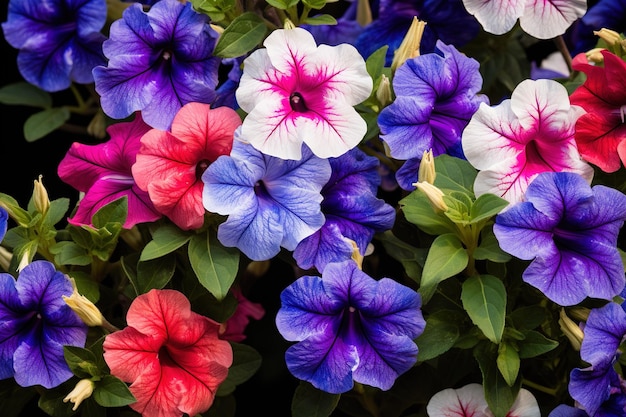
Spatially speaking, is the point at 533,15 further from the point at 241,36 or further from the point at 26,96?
the point at 26,96

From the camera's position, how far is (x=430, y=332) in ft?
2.81

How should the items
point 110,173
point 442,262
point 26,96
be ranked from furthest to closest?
point 26,96
point 110,173
point 442,262

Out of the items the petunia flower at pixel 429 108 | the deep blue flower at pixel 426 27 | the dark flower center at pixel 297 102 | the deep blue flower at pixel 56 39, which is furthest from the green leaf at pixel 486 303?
the deep blue flower at pixel 56 39

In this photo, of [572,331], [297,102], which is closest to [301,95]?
[297,102]

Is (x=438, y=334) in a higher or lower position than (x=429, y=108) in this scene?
lower

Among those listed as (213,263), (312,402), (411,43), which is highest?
(411,43)

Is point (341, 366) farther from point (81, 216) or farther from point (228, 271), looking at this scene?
point (81, 216)

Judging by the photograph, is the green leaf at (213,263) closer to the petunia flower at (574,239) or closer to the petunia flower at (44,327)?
the petunia flower at (44,327)

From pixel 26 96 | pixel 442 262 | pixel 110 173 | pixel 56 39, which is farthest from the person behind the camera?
pixel 26 96

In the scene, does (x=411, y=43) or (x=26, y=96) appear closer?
(x=411, y=43)

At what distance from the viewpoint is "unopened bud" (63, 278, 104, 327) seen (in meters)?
0.81

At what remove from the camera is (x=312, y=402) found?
87cm

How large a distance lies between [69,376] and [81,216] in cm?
15

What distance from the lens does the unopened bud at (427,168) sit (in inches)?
32.4
